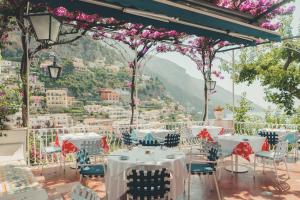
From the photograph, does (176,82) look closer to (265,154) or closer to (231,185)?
(265,154)

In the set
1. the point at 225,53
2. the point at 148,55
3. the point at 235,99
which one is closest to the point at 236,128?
the point at 235,99

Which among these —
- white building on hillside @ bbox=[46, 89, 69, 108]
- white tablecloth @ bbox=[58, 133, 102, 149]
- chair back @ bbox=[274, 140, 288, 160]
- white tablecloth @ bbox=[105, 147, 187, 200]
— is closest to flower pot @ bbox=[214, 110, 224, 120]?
chair back @ bbox=[274, 140, 288, 160]

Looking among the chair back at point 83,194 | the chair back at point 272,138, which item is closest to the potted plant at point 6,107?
the chair back at point 83,194

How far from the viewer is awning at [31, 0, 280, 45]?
3.33m

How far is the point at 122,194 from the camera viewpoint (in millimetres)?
3895

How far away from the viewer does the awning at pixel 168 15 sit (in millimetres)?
3332

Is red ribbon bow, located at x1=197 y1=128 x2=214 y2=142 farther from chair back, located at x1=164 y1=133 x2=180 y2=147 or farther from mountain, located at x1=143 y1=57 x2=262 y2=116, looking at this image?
mountain, located at x1=143 y1=57 x2=262 y2=116

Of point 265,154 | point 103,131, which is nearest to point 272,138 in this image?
point 265,154

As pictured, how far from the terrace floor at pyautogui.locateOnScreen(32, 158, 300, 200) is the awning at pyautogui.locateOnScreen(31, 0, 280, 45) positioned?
2555 mm

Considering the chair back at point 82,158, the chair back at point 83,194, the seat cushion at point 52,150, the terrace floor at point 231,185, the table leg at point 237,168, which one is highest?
the chair back at point 83,194

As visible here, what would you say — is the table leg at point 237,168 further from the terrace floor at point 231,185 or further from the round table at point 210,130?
the round table at point 210,130

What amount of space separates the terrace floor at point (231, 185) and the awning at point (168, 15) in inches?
101

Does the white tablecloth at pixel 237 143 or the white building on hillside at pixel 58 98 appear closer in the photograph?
the white tablecloth at pixel 237 143

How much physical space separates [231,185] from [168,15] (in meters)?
3.58
